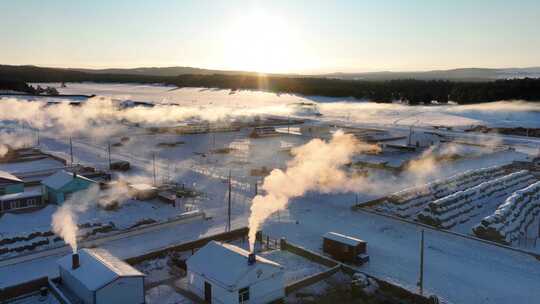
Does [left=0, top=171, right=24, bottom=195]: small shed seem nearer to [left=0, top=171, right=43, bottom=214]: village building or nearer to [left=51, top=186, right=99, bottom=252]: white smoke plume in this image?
[left=0, top=171, right=43, bottom=214]: village building

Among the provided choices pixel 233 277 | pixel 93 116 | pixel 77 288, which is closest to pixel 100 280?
pixel 77 288

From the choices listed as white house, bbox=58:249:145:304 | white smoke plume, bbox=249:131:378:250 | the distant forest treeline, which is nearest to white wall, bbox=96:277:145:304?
white house, bbox=58:249:145:304

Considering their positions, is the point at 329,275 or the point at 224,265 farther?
the point at 329,275

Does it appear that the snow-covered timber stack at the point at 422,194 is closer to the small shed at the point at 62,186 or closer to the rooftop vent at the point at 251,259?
the rooftop vent at the point at 251,259

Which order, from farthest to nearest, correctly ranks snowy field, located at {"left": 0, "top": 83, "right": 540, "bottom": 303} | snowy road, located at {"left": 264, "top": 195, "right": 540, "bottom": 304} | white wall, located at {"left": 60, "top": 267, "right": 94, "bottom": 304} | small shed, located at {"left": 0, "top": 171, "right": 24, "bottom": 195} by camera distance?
small shed, located at {"left": 0, "top": 171, "right": 24, "bottom": 195} < snowy field, located at {"left": 0, "top": 83, "right": 540, "bottom": 303} < snowy road, located at {"left": 264, "top": 195, "right": 540, "bottom": 304} < white wall, located at {"left": 60, "top": 267, "right": 94, "bottom": 304}

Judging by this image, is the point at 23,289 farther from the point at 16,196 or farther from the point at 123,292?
the point at 16,196

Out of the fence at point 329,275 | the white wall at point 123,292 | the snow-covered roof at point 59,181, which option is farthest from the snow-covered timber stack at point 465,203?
the snow-covered roof at point 59,181

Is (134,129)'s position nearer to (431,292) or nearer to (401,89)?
(431,292)
